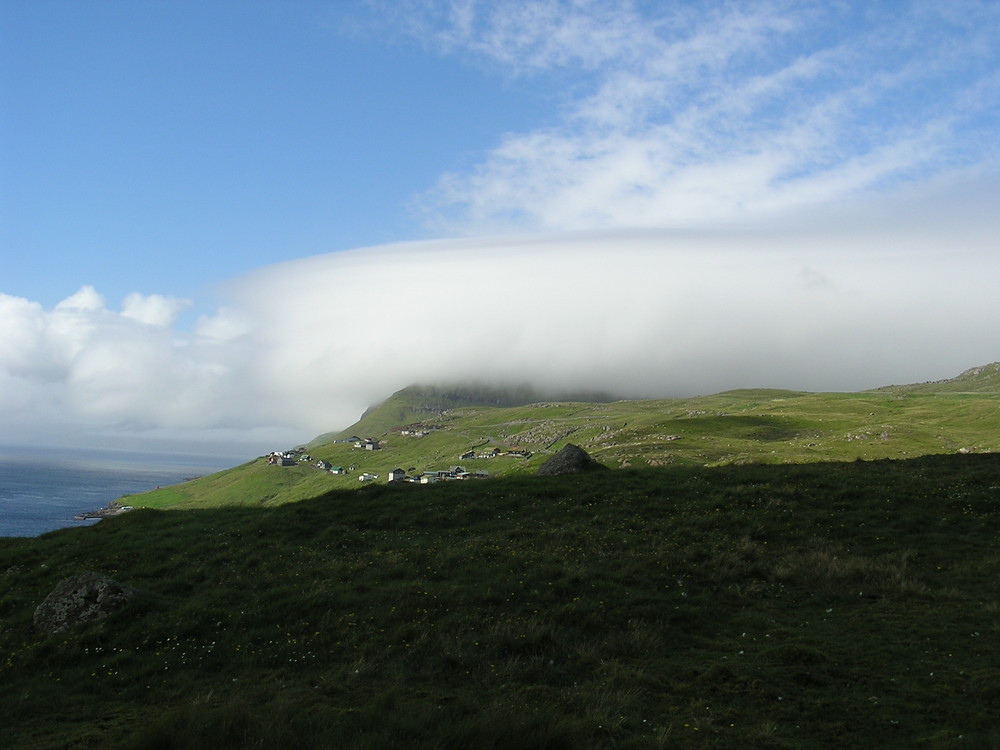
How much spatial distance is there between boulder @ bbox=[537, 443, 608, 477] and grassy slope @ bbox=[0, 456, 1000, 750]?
10.6 meters

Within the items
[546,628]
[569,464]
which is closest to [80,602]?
[546,628]

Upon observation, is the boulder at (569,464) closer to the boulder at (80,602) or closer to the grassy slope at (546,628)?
the grassy slope at (546,628)

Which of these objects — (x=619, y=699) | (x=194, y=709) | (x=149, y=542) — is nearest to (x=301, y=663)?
Result: (x=194, y=709)

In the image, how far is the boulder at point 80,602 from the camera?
1819cm

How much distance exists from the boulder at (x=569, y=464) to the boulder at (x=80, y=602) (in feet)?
87.4

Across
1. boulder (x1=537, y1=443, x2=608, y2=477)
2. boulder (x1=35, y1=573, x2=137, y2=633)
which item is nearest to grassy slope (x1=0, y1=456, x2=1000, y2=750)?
boulder (x1=35, y1=573, x2=137, y2=633)

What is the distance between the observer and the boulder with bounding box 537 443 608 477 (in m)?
40.9

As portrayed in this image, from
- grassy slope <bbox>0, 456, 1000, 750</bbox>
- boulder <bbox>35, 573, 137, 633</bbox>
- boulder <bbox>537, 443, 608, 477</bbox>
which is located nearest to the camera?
grassy slope <bbox>0, 456, 1000, 750</bbox>

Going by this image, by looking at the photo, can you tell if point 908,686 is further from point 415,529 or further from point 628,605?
point 415,529

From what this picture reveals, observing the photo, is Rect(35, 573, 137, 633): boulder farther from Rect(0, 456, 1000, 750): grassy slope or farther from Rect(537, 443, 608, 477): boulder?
Rect(537, 443, 608, 477): boulder

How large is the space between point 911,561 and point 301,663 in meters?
20.0

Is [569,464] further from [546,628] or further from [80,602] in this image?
[80,602]

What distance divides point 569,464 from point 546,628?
85.6 feet

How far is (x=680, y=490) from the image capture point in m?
31.0
